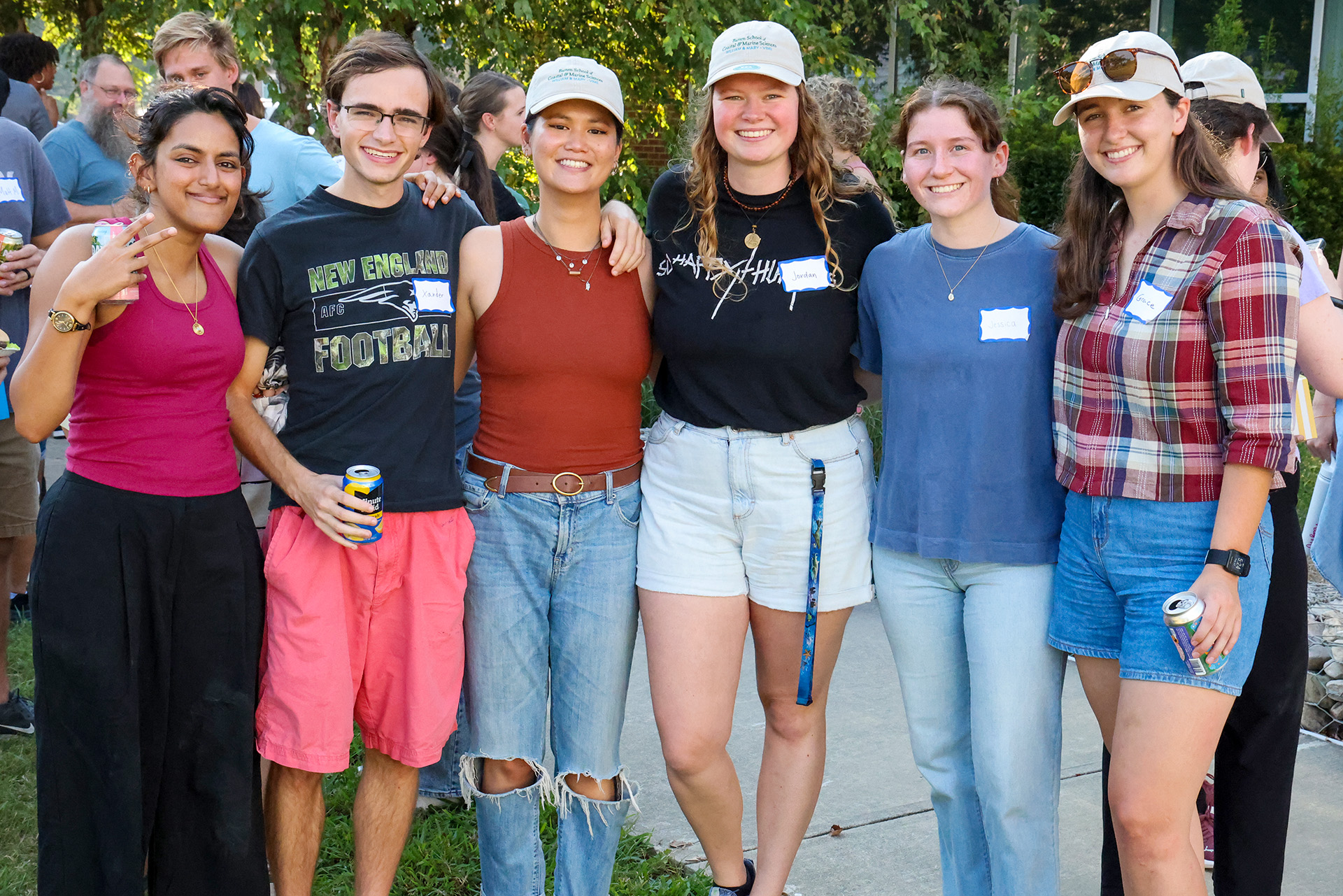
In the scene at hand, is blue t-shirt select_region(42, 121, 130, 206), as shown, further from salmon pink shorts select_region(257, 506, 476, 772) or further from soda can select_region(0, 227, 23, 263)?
salmon pink shorts select_region(257, 506, 476, 772)

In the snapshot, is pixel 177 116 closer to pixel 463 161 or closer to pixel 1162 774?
pixel 463 161

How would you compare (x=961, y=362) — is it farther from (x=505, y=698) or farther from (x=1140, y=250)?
(x=505, y=698)

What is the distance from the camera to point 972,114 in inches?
111

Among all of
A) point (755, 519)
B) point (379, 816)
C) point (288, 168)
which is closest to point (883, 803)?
point (755, 519)

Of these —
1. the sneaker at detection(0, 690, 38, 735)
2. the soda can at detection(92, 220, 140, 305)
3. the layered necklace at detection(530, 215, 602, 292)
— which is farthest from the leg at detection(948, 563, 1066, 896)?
the sneaker at detection(0, 690, 38, 735)

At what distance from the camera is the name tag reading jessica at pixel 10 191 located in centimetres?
435

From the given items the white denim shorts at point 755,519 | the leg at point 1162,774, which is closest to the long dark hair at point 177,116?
the white denim shorts at point 755,519

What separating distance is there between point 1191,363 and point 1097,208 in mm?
463

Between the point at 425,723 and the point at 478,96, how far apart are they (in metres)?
3.14

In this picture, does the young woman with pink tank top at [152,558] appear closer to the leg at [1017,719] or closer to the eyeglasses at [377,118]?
the eyeglasses at [377,118]

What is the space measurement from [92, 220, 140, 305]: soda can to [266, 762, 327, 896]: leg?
117 centimetres

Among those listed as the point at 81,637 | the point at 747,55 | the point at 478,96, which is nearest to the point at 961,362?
the point at 747,55

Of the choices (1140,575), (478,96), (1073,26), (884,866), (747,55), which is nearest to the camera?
(1140,575)

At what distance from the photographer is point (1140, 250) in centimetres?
248
